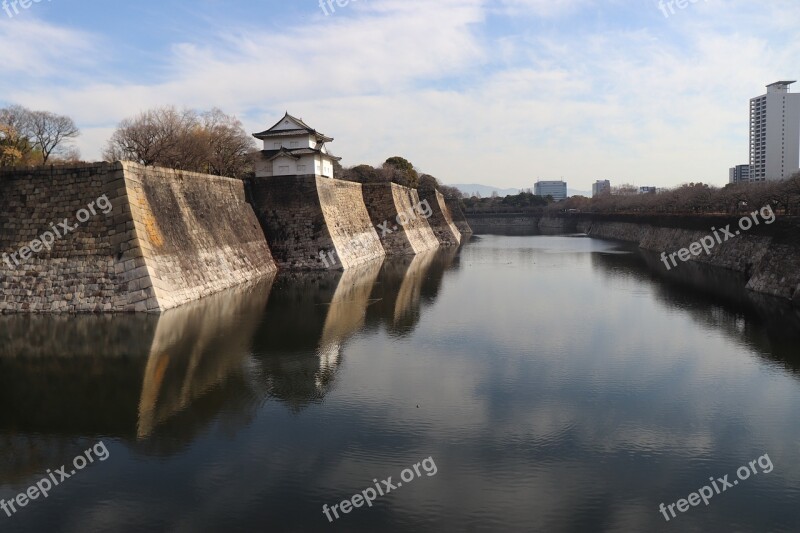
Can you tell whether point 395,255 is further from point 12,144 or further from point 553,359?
point 553,359

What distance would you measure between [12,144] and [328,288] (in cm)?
1166

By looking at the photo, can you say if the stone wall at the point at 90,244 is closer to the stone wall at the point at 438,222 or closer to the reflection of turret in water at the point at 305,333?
the reflection of turret in water at the point at 305,333

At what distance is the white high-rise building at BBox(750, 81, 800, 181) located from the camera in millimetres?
67312

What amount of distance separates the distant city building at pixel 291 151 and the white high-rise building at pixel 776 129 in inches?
2418

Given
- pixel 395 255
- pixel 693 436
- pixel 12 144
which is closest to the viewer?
pixel 693 436

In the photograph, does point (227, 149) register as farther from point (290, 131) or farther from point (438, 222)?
point (438, 222)

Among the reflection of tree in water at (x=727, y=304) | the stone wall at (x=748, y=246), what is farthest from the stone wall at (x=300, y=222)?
the stone wall at (x=748, y=246)

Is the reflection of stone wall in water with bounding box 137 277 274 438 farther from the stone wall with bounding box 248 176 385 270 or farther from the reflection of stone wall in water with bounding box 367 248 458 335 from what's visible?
the stone wall with bounding box 248 176 385 270

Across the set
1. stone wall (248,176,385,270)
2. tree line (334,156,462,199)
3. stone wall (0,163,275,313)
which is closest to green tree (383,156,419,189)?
tree line (334,156,462,199)

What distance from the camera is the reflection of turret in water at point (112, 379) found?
6.09 m

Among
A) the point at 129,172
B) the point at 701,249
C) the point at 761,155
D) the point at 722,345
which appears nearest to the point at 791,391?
the point at 722,345

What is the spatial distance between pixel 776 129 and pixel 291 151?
217 feet

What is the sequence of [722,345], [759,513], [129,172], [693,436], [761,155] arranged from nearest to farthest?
[759,513] → [693,436] → [722,345] → [129,172] → [761,155]

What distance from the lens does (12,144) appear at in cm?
1869
